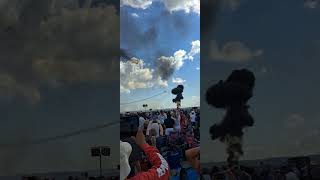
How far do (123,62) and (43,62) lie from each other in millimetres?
1068

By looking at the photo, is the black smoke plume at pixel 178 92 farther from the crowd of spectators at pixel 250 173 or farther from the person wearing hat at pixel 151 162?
the crowd of spectators at pixel 250 173

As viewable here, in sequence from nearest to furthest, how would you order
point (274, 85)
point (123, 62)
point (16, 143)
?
point (16, 143) < point (123, 62) < point (274, 85)

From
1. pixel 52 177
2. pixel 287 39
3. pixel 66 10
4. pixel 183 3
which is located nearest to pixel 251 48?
pixel 287 39

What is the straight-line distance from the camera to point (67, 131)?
23.4 ft

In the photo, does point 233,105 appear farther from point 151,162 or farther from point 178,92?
point 151,162

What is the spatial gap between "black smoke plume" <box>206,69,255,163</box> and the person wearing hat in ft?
2.52

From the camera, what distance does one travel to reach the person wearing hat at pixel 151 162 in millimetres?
7613

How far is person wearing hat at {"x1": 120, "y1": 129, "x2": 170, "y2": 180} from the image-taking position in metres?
7.61

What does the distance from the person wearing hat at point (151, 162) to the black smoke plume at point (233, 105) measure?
767 mm

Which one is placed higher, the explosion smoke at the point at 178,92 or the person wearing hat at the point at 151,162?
the explosion smoke at the point at 178,92

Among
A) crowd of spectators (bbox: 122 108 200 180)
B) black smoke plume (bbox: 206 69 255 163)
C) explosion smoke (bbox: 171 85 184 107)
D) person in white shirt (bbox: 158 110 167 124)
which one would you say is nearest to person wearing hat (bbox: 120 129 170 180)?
crowd of spectators (bbox: 122 108 200 180)

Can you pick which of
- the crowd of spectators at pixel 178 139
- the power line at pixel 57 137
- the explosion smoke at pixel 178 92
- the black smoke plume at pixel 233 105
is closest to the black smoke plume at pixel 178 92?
the explosion smoke at pixel 178 92

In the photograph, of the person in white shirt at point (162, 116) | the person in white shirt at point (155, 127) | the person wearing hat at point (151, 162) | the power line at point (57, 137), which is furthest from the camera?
the person in white shirt at point (162, 116)

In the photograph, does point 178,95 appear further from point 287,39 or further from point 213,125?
point 287,39
